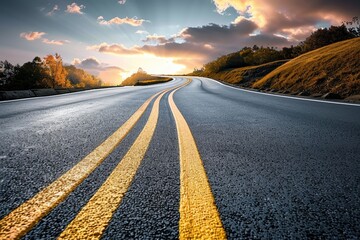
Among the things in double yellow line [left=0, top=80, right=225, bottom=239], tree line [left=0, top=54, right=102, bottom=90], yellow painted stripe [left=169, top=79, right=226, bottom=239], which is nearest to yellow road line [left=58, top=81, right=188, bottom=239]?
double yellow line [left=0, top=80, right=225, bottom=239]

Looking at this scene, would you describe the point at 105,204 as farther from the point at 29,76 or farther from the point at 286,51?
the point at 29,76

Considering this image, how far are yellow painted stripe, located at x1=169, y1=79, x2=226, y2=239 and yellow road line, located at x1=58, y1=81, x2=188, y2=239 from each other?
0.32 meters

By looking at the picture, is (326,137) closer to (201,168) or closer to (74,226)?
(201,168)

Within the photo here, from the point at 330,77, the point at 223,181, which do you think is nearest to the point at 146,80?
the point at 330,77

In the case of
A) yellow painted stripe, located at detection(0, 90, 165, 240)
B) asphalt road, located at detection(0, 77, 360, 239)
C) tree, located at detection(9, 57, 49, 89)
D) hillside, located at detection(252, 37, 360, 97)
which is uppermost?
tree, located at detection(9, 57, 49, 89)

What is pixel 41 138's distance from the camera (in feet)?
8.06

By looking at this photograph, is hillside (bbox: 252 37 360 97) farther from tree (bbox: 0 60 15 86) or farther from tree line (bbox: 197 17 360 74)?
tree (bbox: 0 60 15 86)

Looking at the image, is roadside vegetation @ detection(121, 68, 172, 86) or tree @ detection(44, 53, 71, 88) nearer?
roadside vegetation @ detection(121, 68, 172, 86)

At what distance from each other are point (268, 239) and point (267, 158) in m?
1.08

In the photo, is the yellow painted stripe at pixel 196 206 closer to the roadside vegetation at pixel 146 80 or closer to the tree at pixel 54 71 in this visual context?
the roadside vegetation at pixel 146 80

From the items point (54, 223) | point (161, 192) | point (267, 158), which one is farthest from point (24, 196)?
point (267, 158)

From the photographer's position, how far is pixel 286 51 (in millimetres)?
43125

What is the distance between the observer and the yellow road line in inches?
34.6

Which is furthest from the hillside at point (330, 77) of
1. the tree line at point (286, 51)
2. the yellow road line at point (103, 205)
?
the tree line at point (286, 51)
